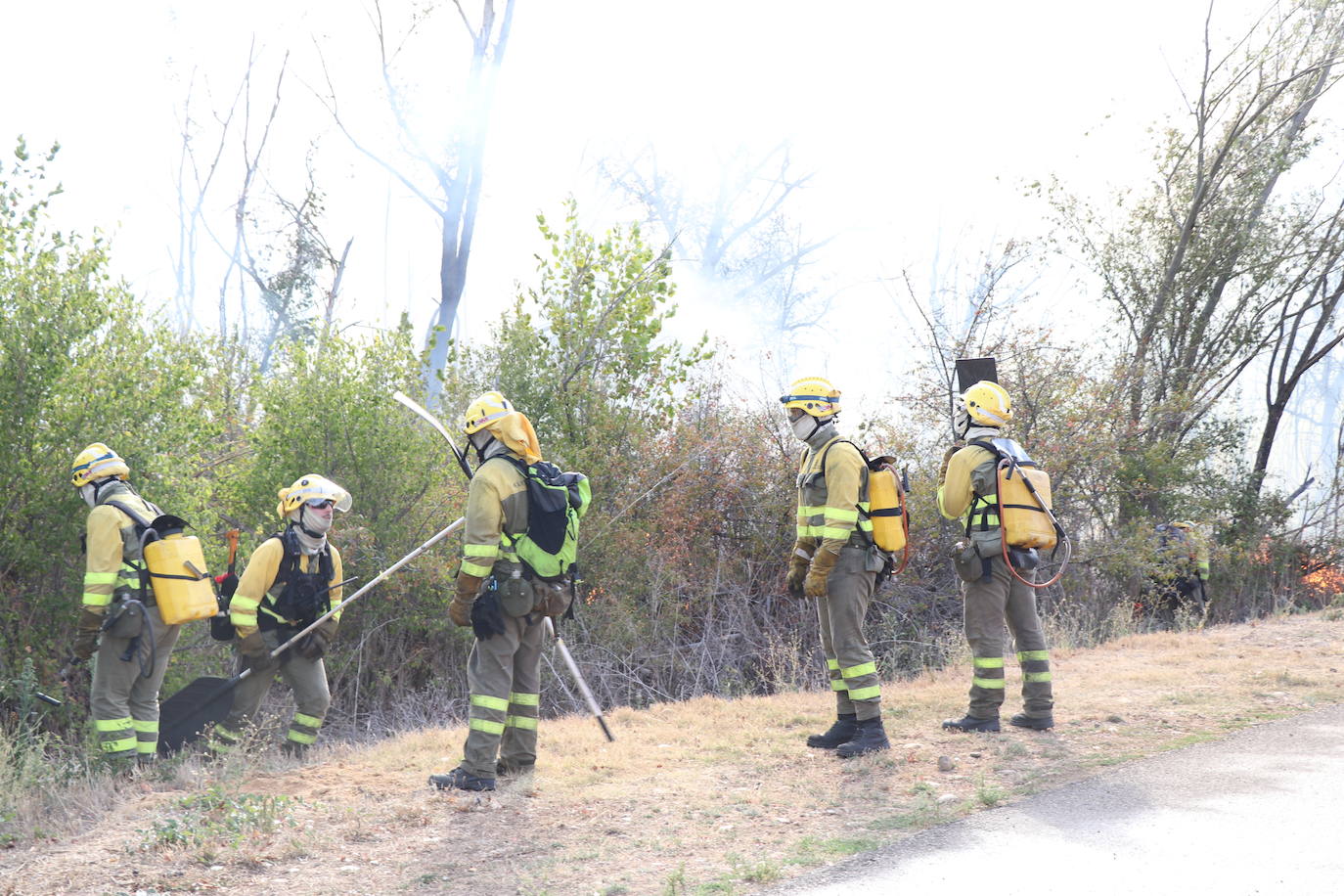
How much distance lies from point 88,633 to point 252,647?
3.35 feet

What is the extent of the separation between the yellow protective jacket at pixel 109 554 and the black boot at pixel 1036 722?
585 centimetres

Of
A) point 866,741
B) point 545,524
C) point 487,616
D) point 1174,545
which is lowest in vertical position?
point 866,741

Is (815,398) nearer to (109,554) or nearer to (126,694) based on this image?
(109,554)

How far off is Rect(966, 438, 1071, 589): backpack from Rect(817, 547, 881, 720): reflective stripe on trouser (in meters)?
0.98

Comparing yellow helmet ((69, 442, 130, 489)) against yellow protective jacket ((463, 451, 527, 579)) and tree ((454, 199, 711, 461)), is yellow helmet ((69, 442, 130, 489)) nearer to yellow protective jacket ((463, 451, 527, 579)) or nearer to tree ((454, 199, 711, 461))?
yellow protective jacket ((463, 451, 527, 579))

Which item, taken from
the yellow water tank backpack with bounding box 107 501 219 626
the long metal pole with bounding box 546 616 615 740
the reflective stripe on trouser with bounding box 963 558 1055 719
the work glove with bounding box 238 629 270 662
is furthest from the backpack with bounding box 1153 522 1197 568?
the yellow water tank backpack with bounding box 107 501 219 626

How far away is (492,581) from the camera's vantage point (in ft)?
18.2

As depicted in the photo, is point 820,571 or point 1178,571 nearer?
point 820,571

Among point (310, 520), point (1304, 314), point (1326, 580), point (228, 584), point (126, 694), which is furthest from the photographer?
point (1304, 314)

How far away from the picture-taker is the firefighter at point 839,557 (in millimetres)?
5977

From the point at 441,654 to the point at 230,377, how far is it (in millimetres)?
5456

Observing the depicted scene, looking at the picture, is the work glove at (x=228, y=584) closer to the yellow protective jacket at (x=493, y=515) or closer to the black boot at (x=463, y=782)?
the black boot at (x=463, y=782)

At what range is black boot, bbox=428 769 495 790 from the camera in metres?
5.51

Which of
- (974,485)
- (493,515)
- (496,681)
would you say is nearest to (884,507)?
(974,485)
